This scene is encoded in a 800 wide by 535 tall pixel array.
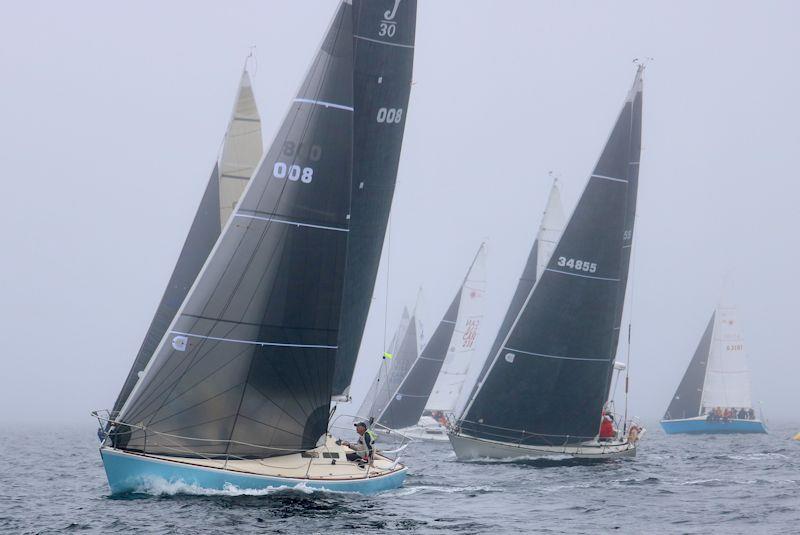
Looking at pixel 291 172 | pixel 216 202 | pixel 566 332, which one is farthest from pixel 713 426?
pixel 291 172

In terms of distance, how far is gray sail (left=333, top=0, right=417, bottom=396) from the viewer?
28172 millimetres

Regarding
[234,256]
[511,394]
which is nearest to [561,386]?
[511,394]

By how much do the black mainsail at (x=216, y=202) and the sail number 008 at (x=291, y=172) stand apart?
10415 mm

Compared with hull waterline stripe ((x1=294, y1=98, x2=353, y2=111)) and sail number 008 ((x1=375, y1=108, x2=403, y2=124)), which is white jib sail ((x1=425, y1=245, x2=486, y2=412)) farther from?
hull waterline stripe ((x1=294, y1=98, x2=353, y2=111))

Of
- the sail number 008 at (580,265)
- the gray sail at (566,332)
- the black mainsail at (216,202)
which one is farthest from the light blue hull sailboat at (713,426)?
the black mainsail at (216,202)

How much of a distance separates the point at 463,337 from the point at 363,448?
33516 millimetres

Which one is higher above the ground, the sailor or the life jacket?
the life jacket

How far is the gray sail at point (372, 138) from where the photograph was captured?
28172mm

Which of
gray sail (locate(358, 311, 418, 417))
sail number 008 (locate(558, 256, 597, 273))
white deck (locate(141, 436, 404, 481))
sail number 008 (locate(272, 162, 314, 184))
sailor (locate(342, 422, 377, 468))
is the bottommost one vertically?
white deck (locate(141, 436, 404, 481))

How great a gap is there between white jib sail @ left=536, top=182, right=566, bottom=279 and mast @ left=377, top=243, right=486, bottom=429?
9302mm

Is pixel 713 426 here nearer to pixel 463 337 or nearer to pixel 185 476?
pixel 463 337

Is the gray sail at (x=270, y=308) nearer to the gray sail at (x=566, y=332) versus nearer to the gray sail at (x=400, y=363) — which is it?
the gray sail at (x=566, y=332)

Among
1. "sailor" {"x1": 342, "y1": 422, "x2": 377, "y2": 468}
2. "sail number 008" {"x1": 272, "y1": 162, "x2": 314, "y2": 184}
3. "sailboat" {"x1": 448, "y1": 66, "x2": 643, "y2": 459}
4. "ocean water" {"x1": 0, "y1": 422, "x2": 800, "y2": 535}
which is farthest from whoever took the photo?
"sailboat" {"x1": 448, "y1": 66, "x2": 643, "y2": 459}

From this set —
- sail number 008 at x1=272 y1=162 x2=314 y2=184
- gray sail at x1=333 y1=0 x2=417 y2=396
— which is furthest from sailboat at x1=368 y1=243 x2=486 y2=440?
sail number 008 at x1=272 y1=162 x2=314 y2=184
